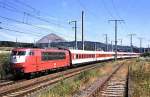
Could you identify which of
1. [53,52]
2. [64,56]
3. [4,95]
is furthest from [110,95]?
[64,56]

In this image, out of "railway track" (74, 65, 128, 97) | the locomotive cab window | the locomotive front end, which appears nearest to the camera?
"railway track" (74, 65, 128, 97)

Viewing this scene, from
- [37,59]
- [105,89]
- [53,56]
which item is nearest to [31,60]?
[37,59]

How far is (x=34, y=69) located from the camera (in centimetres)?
3156

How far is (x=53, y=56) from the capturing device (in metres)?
37.8

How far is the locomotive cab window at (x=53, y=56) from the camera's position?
34.2 m

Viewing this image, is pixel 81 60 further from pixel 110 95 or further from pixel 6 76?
pixel 110 95

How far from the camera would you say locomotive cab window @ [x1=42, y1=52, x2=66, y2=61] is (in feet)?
112

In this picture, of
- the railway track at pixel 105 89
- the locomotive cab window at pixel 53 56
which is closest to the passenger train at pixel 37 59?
the locomotive cab window at pixel 53 56

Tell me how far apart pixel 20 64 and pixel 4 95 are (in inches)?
390

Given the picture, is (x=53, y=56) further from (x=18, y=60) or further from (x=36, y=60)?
(x=18, y=60)

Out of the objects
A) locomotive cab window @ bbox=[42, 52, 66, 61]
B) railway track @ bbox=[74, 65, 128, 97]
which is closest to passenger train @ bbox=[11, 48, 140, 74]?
locomotive cab window @ bbox=[42, 52, 66, 61]

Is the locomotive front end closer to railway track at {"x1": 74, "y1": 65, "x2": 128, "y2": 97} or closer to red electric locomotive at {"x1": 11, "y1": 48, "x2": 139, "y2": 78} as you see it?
red electric locomotive at {"x1": 11, "y1": 48, "x2": 139, "y2": 78}

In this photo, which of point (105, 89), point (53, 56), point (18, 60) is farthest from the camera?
point (53, 56)

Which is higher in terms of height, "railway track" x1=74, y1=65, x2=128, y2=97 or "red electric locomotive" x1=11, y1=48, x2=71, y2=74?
"red electric locomotive" x1=11, y1=48, x2=71, y2=74
